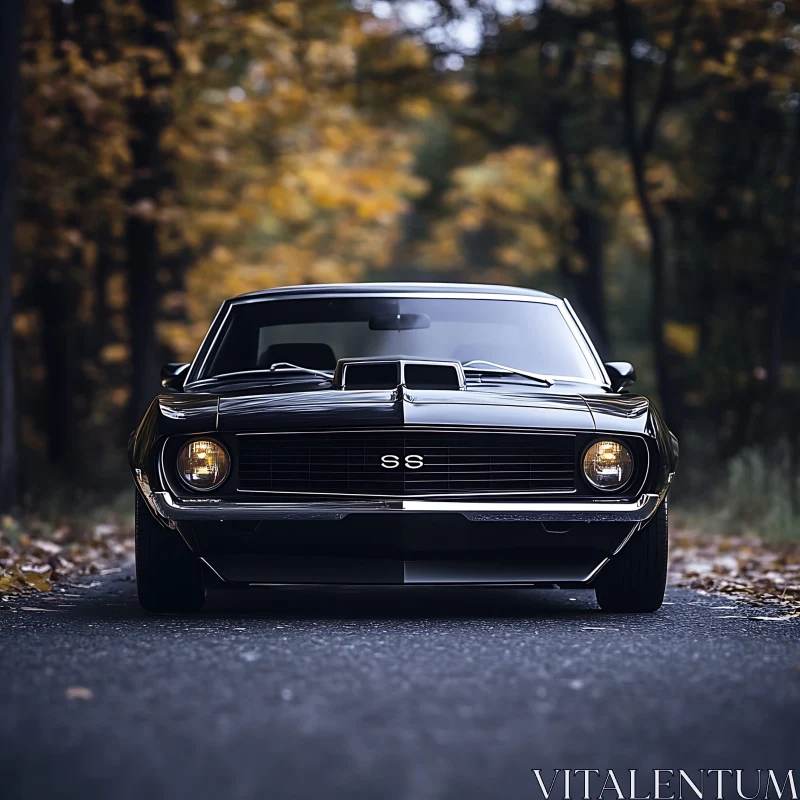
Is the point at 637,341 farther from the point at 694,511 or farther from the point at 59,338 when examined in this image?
the point at 694,511

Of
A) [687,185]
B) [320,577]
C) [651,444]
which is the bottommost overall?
[320,577]

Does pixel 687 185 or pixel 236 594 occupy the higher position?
pixel 687 185

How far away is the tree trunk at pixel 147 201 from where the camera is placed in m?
16.2

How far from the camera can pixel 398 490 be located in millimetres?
6375

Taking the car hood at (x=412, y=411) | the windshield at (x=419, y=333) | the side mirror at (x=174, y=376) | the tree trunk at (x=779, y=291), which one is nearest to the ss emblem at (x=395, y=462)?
the car hood at (x=412, y=411)

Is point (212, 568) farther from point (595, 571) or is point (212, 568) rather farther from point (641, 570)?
point (641, 570)

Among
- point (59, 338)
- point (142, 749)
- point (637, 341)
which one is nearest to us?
point (142, 749)

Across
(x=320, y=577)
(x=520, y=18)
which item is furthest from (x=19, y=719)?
(x=520, y=18)

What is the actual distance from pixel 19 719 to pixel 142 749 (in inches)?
22.0

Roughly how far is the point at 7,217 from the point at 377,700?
8.30 meters

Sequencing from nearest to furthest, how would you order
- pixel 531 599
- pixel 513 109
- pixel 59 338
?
1. pixel 531 599
2. pixel 59 338
3. pixel 513 109

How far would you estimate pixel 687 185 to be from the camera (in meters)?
18.2

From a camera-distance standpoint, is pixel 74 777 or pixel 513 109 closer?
pixel 74 777

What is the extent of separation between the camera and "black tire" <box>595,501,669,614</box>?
22.2ft
